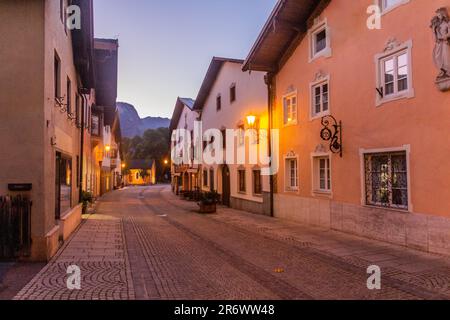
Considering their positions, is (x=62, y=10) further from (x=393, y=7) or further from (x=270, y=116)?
(x=270, y=116)

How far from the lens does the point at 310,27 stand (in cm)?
1398

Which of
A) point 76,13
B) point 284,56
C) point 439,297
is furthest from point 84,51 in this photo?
point 439,297

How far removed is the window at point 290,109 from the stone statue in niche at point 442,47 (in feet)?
21.9

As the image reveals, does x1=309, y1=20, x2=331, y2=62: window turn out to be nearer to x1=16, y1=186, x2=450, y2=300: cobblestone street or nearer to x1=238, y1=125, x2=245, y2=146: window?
x1=16, y1=186, x2=450, y2=300: cobblestone street

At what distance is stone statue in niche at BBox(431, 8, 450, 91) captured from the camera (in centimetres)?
821

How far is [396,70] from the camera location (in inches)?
392

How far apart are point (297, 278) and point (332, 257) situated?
215cm

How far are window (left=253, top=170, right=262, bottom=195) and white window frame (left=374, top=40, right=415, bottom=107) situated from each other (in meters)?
8.59

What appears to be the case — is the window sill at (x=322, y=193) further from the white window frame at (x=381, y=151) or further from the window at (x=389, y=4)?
the window at (x=389, y=4)

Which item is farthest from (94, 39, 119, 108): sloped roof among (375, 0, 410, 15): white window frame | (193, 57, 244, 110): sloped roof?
(375, 0, 410, 15): white window frame

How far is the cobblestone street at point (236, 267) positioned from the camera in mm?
A: 5969

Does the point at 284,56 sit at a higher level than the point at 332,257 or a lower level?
higher

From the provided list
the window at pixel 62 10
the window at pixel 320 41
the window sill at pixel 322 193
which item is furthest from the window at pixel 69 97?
the window sill at pixel 322 193
